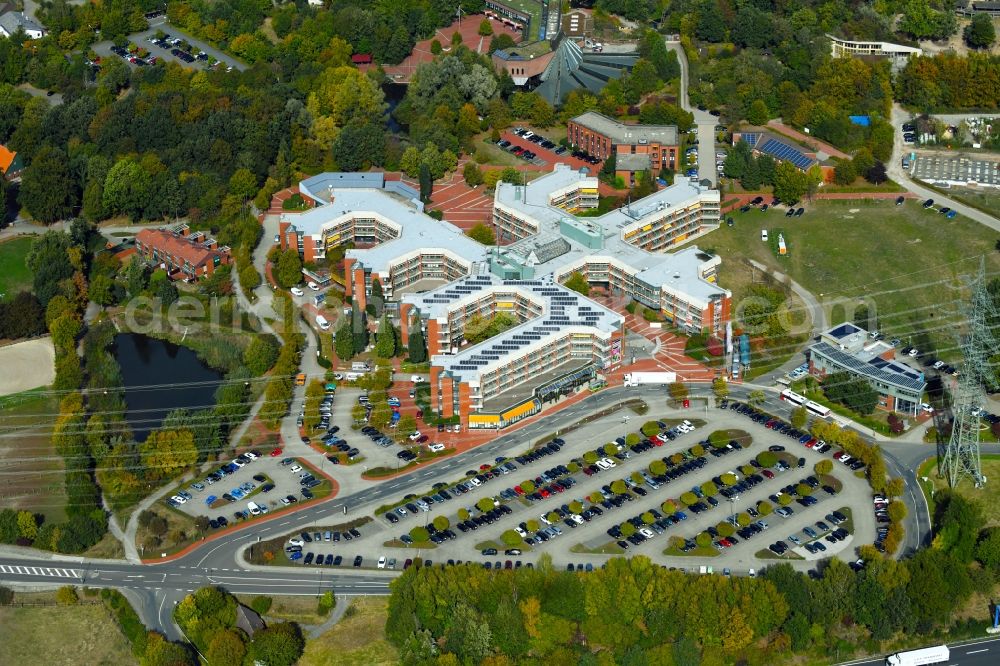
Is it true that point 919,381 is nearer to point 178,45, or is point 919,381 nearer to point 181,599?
point 181,599

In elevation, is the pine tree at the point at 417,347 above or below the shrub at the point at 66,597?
above

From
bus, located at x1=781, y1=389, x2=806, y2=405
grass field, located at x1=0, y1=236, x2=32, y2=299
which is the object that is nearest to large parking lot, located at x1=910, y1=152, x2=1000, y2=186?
bus, located at x1=781, y1=389, x2=806, y2=405

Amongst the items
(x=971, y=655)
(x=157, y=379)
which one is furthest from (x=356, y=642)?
(x=971, y=655)

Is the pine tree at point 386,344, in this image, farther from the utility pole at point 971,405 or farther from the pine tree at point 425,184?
the utility pole at point 971,405

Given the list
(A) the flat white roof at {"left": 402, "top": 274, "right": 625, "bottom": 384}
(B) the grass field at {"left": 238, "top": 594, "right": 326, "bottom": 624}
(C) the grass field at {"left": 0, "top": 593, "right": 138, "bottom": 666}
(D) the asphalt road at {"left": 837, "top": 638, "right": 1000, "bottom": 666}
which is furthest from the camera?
(A) the flat white roof at {"left": 402, "top": 274, "right": 625, "bottom": 384}

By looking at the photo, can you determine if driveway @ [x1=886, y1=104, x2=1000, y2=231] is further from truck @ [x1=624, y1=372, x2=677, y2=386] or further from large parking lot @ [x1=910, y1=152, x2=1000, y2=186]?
truck @ [x1=624, y1=372, x2=677, y2=386]

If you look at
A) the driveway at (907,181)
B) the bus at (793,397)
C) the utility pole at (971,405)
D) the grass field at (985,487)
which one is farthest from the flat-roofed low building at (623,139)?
the grass field at (985,487)

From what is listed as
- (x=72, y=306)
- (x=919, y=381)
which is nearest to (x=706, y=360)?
(x=919, y=381)
